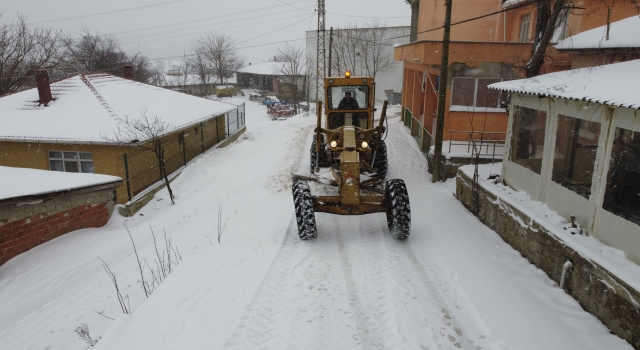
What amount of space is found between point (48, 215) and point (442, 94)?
10.4 metres

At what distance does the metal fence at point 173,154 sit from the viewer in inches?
540

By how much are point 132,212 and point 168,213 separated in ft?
3.95

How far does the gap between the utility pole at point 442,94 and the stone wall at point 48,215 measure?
9.12 m

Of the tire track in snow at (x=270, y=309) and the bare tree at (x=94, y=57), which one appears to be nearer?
the tire track in snow at (x=270, y=309)

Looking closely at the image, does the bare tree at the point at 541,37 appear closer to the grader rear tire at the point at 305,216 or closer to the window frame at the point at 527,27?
the window frame at the point at 527,27

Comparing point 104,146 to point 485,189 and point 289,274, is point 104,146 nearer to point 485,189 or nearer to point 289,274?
point 289,274

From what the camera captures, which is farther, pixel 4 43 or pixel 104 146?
pixel 4 43

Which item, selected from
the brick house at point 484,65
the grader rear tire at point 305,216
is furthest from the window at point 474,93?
the grader rear tire at point 305,216

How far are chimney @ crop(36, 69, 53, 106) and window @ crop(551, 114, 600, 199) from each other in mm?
17696

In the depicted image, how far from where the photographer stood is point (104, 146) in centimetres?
1416

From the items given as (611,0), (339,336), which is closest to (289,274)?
(339,336)

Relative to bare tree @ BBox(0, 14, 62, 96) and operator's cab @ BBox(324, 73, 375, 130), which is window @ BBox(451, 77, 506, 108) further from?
bare tree @ BBox(0, 14, 62, 96)

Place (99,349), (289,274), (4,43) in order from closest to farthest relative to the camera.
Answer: (99,349), (289,274), (4,43)

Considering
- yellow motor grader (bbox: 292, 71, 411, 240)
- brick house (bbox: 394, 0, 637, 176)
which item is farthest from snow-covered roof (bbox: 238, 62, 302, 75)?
yellow motor grader (bbox: 292, 71, 411, 240)
